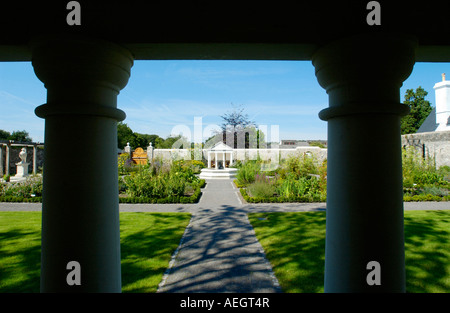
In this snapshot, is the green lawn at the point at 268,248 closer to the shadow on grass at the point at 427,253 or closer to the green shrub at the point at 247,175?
the shadow on grass at the point at 427,253

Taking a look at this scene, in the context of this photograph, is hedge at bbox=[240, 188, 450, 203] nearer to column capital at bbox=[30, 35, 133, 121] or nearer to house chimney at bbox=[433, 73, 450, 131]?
column capital at bbox=[30, 35, 133, 121]

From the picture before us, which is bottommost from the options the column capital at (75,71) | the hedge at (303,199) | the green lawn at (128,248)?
the green lawn at (128,248)

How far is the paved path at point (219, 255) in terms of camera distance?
3750mm

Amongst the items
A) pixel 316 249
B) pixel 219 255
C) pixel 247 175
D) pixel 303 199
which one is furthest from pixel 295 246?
pixel 247 175

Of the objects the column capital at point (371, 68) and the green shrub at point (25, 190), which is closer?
the column capital at point (371, 68)

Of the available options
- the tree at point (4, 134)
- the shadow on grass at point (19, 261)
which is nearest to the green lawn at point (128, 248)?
the shadow on grass at point (19, 261)

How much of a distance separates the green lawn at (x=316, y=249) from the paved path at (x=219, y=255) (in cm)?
28

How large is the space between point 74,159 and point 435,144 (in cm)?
2382

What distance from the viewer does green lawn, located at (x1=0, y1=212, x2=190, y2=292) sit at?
12.3 feet

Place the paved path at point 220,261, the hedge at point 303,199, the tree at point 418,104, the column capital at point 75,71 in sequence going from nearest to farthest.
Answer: the column capital at point 75,71 → the paved path at point 220,261 → the hedge at point 303,199 → the tree at point 418,104

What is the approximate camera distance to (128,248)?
17.0 ft

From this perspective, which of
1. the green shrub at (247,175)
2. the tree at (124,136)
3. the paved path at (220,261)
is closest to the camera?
the paved path at (220,261)

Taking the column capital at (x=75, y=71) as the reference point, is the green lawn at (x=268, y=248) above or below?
below
